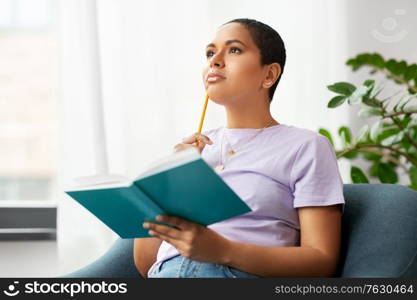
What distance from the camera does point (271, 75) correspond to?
4.58ft

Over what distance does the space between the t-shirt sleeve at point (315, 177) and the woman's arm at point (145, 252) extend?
41 cm

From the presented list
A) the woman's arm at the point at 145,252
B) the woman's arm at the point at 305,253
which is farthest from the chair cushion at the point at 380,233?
the woman's arm at the point at 145,252

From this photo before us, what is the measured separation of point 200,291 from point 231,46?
552 millimetres

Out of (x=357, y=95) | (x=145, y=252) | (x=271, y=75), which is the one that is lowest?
(x=145, y=252)

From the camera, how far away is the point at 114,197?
1064mm

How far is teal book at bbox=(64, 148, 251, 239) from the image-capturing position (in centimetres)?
93

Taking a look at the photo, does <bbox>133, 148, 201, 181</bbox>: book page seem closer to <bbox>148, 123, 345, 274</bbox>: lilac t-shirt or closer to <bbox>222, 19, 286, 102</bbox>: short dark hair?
<bbox>148, 123, 345, 274</bbox>: lilac t-shirt

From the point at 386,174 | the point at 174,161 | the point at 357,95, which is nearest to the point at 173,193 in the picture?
the point at 174,161

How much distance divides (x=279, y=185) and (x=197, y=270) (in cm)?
25

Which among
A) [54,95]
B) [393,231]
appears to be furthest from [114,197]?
[54,95]

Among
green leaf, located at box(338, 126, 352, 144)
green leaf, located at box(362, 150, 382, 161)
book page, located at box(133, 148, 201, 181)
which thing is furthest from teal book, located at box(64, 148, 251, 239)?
green leaf, located at box(362, 150, 382, 161)

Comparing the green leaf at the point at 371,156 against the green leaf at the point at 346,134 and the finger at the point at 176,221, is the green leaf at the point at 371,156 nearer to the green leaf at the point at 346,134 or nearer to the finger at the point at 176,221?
the green leaf at the point at 346,134

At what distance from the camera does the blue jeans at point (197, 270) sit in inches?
47.0

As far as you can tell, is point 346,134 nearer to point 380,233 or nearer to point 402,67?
point 402,67
